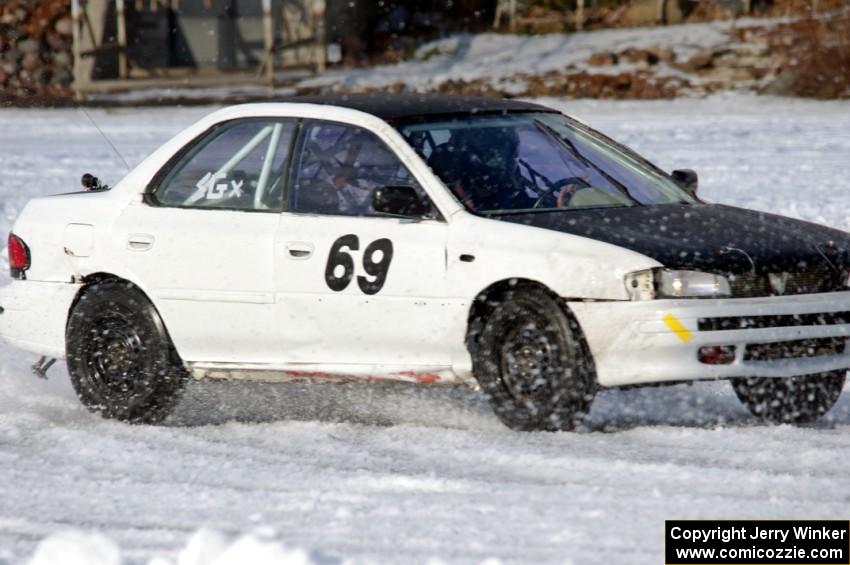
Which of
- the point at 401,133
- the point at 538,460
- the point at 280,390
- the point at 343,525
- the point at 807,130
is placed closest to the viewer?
the point at 343,525

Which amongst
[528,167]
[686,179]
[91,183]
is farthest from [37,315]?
[686,179]

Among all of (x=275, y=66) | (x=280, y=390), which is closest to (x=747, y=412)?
(x=280, y=390)

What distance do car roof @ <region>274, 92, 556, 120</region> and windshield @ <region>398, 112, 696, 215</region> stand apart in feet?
0.19

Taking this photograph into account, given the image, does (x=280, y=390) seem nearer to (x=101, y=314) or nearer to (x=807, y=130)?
(x=101, y=314)

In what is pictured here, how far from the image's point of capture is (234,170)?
760 cm

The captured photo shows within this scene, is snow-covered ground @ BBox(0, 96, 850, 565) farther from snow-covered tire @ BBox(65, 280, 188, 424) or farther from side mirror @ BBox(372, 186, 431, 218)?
side mirror @ BBox(372, 186, 431, 218)

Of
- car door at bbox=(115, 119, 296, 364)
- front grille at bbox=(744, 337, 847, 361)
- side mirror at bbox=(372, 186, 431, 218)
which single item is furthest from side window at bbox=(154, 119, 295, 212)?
front grille at bbox=(744, 337, 847, 361)

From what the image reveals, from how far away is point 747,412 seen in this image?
24.9 ft

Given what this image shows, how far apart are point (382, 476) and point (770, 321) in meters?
1.67

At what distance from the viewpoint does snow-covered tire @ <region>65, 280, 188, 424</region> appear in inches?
300

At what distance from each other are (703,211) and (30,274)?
10.4 feet

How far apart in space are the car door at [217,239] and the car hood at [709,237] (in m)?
1.14

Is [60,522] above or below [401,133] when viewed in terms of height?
below

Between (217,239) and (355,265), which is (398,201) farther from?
(217,239)
